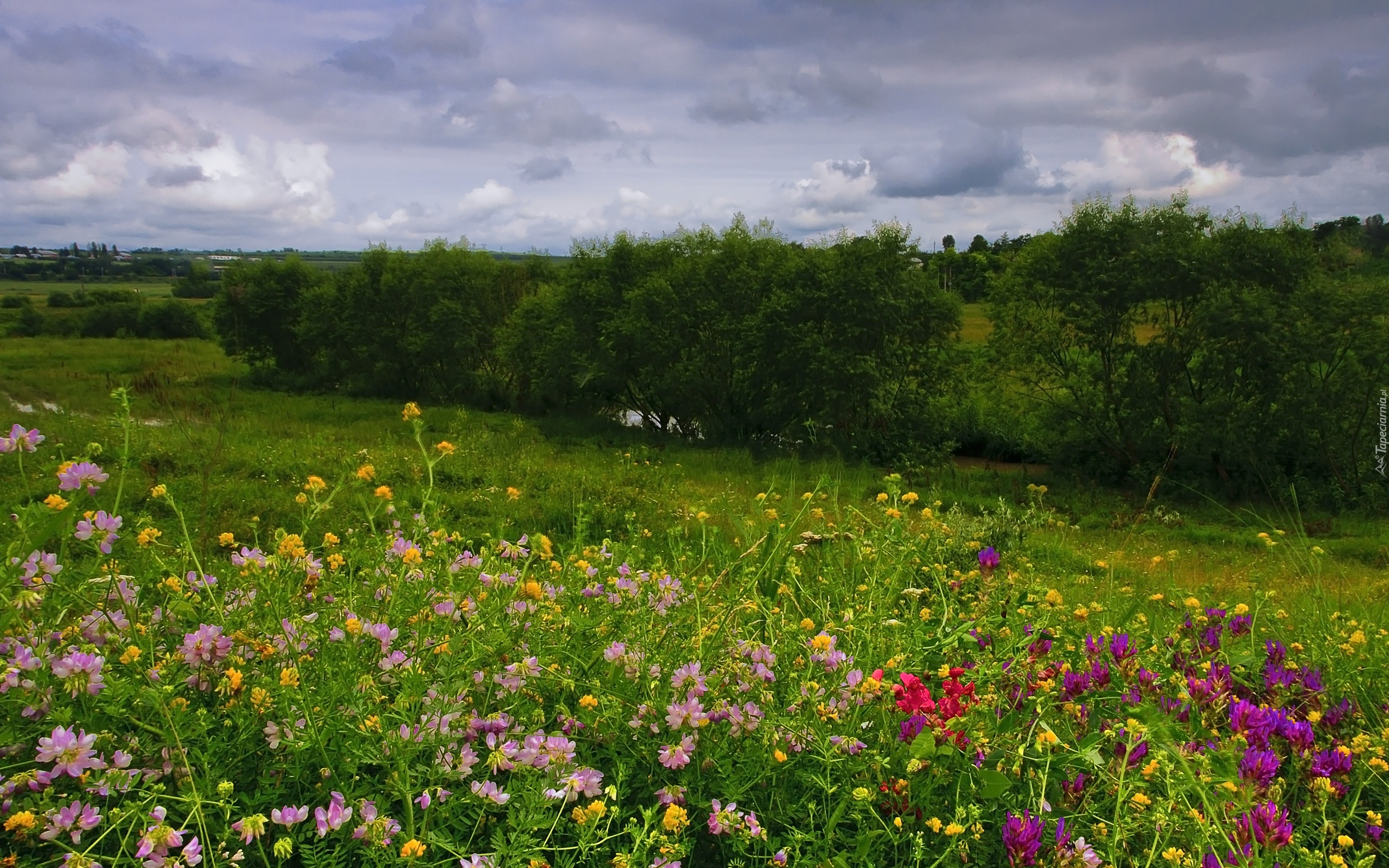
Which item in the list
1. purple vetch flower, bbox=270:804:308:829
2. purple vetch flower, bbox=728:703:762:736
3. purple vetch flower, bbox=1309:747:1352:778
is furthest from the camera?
purple vetch flower, bbox=1309:747:1352:778

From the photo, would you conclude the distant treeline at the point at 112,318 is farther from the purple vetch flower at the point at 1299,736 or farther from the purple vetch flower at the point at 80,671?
the purple vetch flower at the point at 1299,736

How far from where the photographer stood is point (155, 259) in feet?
108

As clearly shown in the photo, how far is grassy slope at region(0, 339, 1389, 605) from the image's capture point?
7.27 m

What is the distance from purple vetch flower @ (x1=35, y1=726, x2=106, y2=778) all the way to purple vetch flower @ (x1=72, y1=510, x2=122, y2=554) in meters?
0.40

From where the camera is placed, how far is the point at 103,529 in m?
1.86

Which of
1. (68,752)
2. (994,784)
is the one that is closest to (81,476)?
(68,752)

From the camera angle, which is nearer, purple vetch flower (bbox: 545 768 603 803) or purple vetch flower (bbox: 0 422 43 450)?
purple vetch flower (bbox: 545 768 603 803)

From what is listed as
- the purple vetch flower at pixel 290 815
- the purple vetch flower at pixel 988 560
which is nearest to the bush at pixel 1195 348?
the purple vetch flower at pixel 988 560

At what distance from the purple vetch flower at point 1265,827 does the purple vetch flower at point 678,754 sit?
3.62 ft

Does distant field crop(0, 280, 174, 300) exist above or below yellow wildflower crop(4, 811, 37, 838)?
above

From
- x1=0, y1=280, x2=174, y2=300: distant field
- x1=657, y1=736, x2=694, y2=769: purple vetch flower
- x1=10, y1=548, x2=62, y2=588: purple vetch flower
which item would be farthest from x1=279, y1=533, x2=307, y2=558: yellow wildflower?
x1=0, y1=280, x2=174, y2=300: distant field

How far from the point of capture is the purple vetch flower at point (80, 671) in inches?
64.9

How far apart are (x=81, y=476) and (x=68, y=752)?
1.83ft

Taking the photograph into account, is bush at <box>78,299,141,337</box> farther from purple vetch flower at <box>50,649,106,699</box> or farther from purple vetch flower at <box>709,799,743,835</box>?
purple vetch flower at <box>709,799,743,835</box>
